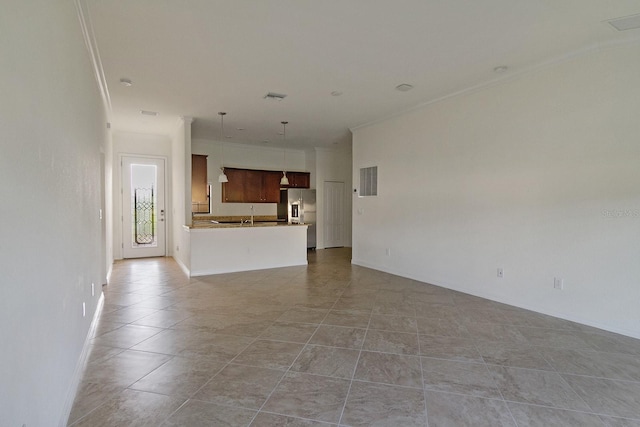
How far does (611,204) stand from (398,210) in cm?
298

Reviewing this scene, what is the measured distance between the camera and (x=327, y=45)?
337 centimetres

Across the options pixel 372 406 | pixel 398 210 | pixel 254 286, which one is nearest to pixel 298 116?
pixel 398 210

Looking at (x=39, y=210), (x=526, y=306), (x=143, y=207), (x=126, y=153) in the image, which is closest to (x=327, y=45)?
(x=39, y=210)

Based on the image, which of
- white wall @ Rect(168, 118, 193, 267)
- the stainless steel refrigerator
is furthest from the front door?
the stainless steel refrigerator

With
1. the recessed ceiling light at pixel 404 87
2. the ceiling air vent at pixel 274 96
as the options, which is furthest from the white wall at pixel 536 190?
the ceiling air vent at pixel 274 96

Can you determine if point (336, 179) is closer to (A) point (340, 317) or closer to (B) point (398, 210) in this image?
(B) point (398, 210)

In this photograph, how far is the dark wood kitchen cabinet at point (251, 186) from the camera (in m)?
8.52

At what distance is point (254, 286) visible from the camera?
5.11m

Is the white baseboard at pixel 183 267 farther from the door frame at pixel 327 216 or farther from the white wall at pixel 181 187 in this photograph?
the door frame at pixel 327 216

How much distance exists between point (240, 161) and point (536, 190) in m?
6.90

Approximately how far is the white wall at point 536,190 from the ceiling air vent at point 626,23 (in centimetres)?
27

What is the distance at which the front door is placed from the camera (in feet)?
24.5

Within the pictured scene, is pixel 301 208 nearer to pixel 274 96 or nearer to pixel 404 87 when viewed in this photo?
pixel 274 96

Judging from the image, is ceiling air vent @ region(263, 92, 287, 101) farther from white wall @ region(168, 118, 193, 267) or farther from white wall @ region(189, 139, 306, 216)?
white wall @ region(189, 139, 306, 216)
